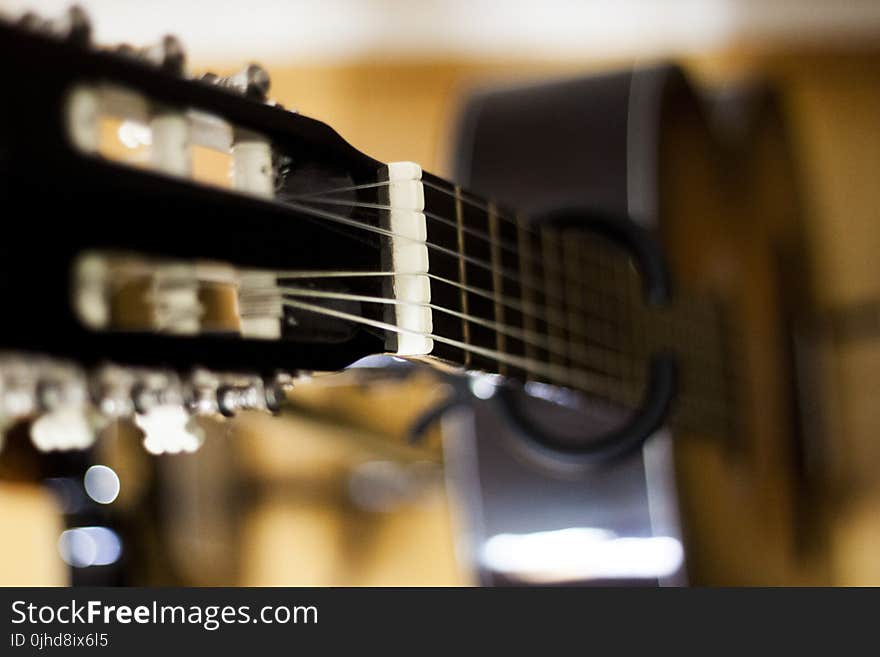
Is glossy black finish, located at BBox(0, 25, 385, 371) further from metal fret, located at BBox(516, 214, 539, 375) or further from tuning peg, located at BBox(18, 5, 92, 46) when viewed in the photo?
metal fret, located at BBox(516, 214, 539, 375)

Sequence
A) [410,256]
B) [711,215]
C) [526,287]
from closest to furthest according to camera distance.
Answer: [410,256]
[526,287]
[711,215]

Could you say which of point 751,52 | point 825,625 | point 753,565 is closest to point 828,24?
point 751,52

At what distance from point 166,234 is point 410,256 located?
11cm

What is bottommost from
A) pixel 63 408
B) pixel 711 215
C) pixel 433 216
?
pixel 63 408

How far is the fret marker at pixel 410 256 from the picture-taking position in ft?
1.14

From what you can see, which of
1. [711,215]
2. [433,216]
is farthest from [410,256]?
[711,215]

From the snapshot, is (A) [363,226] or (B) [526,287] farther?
(B) [526,287]

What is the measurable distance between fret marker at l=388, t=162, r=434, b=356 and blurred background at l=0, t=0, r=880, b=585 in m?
0.52

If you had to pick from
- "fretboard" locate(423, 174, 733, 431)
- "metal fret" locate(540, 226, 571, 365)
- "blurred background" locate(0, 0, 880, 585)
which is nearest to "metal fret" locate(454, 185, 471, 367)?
"fretboard" locate(423, 174, 733, 431)

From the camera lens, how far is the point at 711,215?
0.84 metres

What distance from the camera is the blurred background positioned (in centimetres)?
91

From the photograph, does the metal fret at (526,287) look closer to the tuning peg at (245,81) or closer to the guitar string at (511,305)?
the guitar string at (511,305)

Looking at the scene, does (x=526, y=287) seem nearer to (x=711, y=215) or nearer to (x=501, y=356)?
(x=501, y=356)

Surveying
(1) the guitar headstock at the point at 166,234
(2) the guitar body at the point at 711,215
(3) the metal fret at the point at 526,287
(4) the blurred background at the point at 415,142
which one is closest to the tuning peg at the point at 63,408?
(1) the guitar headstock at the point at 166,234
